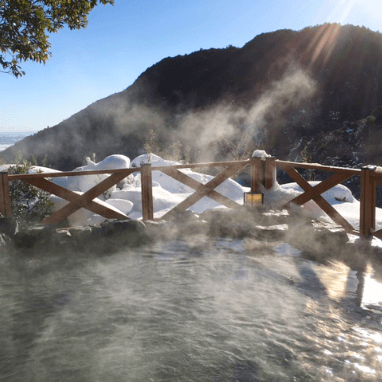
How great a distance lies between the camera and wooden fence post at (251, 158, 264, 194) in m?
7.11

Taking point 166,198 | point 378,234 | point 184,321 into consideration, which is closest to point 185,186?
point 166,198

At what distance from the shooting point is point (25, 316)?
3543 millimetres

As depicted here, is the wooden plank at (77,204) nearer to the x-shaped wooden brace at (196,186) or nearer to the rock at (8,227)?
the rock at (8,227)

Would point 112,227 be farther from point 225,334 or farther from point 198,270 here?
point 225,334

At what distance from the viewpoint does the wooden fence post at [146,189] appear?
246 inches

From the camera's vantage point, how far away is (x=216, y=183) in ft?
22.5

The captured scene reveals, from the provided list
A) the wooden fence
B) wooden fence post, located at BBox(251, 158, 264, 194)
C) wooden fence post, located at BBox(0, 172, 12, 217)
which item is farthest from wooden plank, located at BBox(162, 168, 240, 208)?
wooden fence post, located at BBox(0, 172, 12, 217)

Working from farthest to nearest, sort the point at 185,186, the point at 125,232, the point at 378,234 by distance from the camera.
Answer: the point at 185,186
the point at 125,232
the point at 378,234

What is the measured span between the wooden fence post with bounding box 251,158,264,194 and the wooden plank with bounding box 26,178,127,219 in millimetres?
2487

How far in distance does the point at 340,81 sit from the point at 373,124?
12064mm

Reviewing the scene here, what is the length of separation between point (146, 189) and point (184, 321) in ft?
10.6

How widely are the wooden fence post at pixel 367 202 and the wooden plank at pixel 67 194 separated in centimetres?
359

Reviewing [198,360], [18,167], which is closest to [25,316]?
[198,360]

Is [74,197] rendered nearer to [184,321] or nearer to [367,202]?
[184,321]
